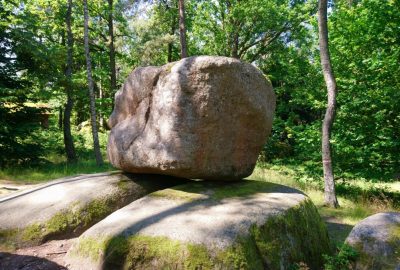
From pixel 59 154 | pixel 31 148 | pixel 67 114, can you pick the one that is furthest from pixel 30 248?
pixel 59 154

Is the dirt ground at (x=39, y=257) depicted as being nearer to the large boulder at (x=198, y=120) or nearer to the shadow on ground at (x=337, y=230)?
the large boulder at (x=198, y=120)

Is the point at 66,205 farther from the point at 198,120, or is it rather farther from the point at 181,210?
the point at 198,120

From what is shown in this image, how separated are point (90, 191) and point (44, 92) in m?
9.67

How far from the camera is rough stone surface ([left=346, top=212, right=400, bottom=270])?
15.1ft

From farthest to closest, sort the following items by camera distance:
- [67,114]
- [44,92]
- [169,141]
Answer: [67,114] → [44,92] → [169,141]

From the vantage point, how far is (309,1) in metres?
22.5

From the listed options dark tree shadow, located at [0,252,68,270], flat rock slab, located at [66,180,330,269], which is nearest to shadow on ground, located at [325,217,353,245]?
flat rock slab, located at [66,180,330,269]

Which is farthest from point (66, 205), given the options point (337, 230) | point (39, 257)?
point (337, 230)

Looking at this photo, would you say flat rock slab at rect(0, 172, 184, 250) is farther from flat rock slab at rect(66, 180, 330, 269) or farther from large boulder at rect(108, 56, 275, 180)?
flat rock slab at rect(66, 180, 330, 269)

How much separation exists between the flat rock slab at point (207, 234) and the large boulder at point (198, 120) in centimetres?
56

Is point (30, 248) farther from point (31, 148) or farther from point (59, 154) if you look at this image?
point (59, 154)

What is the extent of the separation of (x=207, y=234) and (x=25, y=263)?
2425 millimetres

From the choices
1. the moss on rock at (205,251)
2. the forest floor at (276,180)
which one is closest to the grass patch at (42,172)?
the forest floor at (276,180)

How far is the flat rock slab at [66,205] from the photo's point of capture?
17.6ft
